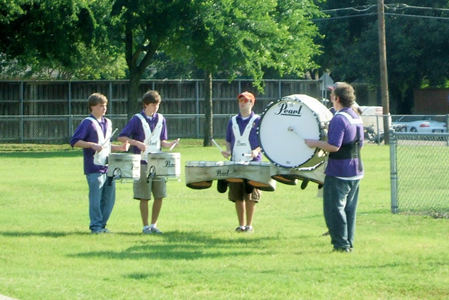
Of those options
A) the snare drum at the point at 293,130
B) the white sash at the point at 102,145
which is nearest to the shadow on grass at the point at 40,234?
the white sash at the point at 102,145

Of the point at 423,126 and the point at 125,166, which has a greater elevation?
the point at 423,126

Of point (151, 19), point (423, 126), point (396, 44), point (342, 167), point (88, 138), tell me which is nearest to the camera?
point (342, 167)

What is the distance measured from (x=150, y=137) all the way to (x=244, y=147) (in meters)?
1.29

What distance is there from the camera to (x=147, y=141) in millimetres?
11172

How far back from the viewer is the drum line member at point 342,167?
9.29m

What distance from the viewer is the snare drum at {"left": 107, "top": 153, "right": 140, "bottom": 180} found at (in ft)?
34.9

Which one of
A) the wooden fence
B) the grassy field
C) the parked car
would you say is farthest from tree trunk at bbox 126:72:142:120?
the grassy field

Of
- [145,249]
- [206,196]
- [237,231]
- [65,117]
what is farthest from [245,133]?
[65,117]

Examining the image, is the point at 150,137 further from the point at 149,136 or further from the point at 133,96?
the point at 133,96

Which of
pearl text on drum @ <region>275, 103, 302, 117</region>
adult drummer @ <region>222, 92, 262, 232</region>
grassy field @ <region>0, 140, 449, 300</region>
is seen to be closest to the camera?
grassy field @ <region>0, 140, 449, 300</region>

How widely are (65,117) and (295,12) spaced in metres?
11.9

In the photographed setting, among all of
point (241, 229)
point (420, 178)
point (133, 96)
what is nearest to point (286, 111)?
point (241, 229)

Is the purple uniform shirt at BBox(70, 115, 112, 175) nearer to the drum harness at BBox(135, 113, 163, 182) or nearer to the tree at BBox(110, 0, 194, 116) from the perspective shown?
the drum harness at BBox(135, 113, 163, 182)

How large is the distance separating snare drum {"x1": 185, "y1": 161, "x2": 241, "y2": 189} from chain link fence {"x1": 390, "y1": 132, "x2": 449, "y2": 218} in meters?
3.37
